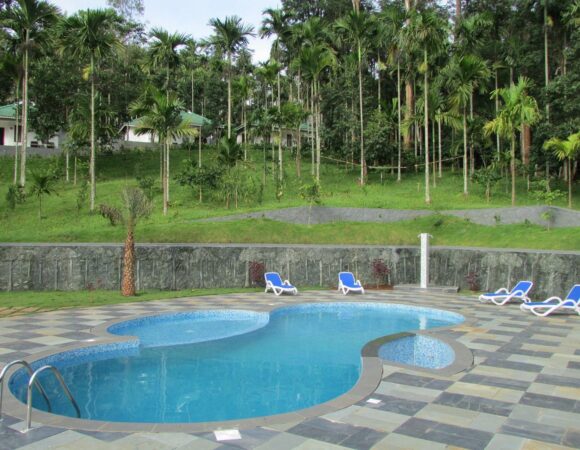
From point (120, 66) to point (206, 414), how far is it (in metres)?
41.9

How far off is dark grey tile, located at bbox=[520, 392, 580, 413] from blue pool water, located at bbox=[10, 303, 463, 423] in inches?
97.1

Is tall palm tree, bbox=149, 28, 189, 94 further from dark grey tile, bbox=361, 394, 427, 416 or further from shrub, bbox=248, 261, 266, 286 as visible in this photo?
dark grey tile, bbox=361, 394, 427, 416

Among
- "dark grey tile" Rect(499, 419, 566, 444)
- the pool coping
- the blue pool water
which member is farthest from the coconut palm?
"dark grey tile" Rect(499, 419, 566, 444)

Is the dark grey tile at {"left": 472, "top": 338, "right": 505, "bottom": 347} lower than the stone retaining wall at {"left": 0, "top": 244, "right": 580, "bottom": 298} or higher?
lower

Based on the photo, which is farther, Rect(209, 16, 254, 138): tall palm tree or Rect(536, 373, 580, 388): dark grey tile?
Rect(209, 16, 254, 138): tall palm tree

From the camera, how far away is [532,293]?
1534cm

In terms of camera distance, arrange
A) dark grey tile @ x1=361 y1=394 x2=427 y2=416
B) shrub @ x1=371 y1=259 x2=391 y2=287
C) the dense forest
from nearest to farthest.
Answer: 1. dark grey tile @ x1=361 y1=394 x2=427 y2=416
2. shrub @ x1=371 y1=259 x2=391 y2=287
3. the dense forest

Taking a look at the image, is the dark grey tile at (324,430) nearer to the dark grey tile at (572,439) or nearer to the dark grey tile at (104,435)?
the dark grey tile at (104,435)

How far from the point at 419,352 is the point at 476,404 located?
10.3 feet

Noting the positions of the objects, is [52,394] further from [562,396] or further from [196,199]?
[196,199]

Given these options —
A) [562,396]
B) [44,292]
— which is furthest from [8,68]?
[562,396]

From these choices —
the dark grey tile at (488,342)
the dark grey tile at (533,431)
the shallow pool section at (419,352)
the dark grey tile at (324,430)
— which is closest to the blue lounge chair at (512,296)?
the dark grey tile at (488,342)

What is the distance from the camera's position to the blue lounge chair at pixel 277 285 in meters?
15.8

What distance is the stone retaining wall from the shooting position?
610 inches
